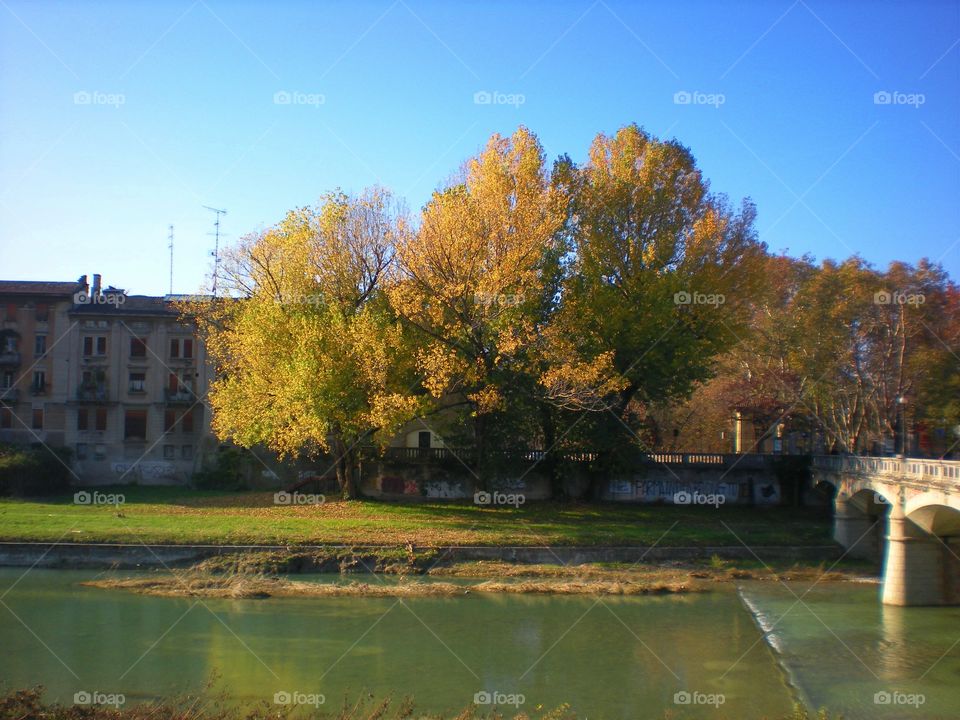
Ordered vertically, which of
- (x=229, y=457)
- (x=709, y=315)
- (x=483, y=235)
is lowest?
(x=229, y=457)

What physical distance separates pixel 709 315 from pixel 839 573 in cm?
1297

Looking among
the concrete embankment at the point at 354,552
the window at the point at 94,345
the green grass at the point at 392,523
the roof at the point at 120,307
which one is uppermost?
the roof at the point at 120,307

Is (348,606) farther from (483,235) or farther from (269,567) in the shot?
(483,235)

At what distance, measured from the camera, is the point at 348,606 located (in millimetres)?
27422

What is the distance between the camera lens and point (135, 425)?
4959 cm

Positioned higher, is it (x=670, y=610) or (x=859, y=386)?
(x=859, y=386)

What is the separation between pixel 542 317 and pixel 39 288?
3071cm

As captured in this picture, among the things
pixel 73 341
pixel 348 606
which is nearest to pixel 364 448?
pixel 348 606

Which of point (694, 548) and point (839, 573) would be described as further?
point (694, 548)

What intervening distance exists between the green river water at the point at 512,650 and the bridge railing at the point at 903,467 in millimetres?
4461

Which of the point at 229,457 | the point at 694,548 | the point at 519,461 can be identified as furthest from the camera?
the point at 229,457

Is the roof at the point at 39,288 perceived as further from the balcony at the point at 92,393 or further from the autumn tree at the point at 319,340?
the autumn tree at the point at 319,340

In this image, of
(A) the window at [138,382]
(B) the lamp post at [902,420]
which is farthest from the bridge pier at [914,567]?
(A) the window at [138,382]

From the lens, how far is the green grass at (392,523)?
113ft
